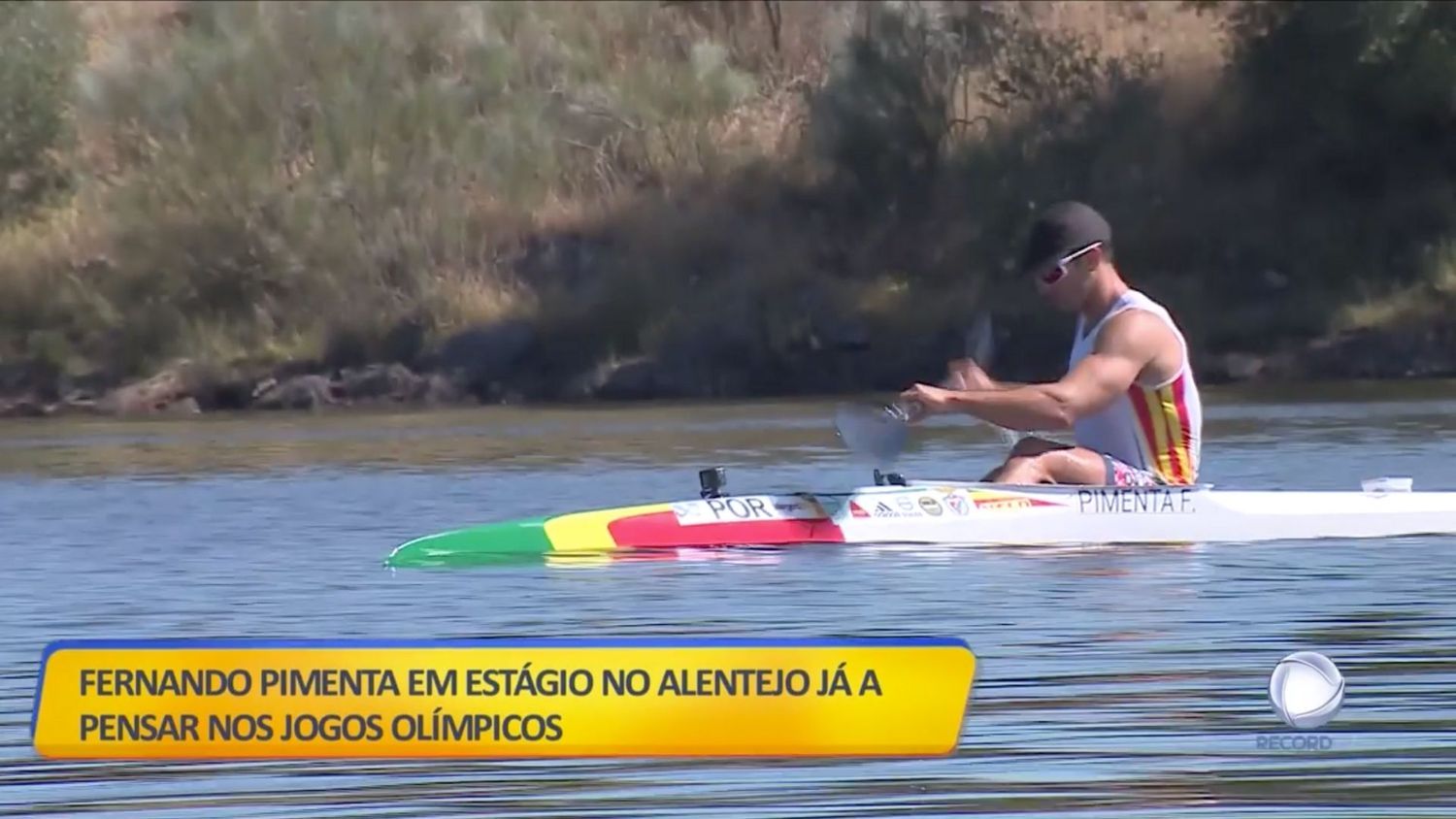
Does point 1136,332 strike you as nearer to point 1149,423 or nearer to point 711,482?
point 1149,423

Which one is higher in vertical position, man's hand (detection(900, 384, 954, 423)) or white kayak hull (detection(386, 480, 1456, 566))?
man's hand (detection(900, 384, 954, 423))

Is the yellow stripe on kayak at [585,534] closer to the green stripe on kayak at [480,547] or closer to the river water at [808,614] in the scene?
the green stripe on kayak at [480,547]

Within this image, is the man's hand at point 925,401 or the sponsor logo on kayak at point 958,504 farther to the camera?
the sponsor logo on kayak at point 958,504

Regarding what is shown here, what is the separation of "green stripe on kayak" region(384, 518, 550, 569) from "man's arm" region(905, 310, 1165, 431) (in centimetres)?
207

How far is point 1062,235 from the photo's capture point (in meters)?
13.2

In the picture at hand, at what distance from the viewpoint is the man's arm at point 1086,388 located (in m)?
13.1

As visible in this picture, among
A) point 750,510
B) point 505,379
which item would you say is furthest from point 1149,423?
point 505,379

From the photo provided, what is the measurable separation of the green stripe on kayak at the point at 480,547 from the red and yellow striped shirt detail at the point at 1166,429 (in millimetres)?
2979

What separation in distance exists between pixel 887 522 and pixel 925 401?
1.00 m

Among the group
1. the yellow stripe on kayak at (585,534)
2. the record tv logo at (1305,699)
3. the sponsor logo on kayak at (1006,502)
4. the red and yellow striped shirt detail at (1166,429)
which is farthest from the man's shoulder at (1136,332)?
the record tv logo at (1305,699)

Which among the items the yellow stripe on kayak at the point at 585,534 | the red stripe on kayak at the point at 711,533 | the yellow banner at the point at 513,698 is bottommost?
the yellow stripe on kayak at the point at 585,534

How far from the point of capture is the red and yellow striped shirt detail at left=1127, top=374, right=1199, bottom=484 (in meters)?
13.6

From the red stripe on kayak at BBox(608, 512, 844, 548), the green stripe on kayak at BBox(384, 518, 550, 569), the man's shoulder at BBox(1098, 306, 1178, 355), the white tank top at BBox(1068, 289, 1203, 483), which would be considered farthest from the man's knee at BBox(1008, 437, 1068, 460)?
the green stripe on kayak at BBox(384, 518, 550, 569)

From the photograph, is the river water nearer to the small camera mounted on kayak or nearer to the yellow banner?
the yellow banner
